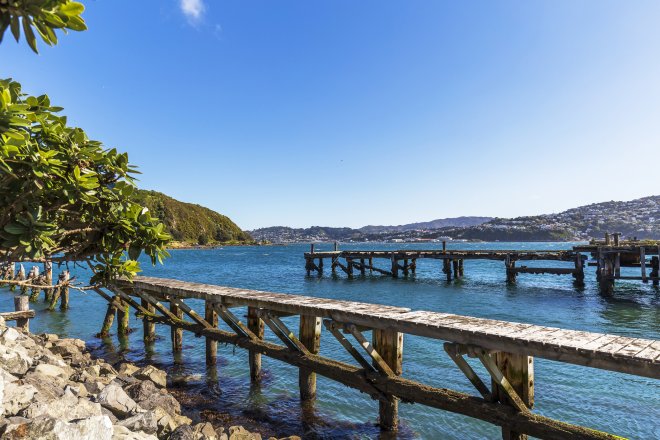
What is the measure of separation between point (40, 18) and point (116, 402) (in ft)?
18.3

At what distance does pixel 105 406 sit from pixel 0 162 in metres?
4.34

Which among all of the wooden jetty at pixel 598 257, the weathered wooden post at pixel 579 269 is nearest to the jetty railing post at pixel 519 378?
the wooden jetty at pixel 598 257

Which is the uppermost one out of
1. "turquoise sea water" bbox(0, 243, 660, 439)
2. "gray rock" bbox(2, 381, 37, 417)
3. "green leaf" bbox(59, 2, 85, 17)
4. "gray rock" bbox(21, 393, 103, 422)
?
"green leaf" bbox(59, 2, 85, 17)

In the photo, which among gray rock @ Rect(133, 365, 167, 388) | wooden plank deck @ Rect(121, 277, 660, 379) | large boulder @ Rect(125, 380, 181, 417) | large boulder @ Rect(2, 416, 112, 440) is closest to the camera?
large boulder @ Rect(2, 416, 112, 440)

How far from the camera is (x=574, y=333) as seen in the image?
5559 millimetres

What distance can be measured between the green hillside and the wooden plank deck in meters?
140

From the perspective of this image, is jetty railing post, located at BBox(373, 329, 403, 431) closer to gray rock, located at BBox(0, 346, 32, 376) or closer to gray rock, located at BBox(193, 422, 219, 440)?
gray rock, located at BBox(193, 422, 219, 440)

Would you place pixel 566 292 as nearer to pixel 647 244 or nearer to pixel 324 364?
pixel 647 244

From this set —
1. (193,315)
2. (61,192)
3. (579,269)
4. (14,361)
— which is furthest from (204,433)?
(579,269)

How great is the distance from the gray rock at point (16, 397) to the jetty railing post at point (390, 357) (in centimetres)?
489

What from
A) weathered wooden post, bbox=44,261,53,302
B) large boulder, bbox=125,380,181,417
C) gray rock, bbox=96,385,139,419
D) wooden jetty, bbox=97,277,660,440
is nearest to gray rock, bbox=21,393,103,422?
gray rock, bbox=96,385,139,419

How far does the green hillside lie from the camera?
150375 millimetres

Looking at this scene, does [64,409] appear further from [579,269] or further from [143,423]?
[579,269]

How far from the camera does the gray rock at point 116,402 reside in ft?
18.1
